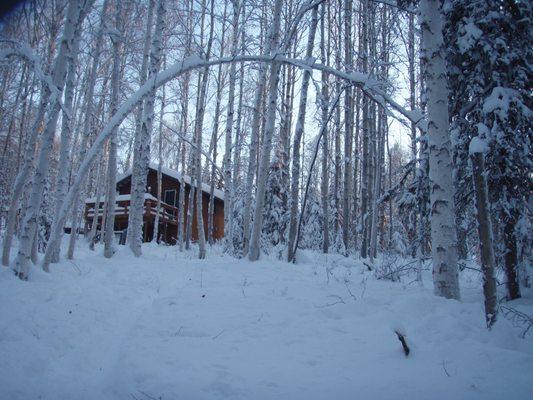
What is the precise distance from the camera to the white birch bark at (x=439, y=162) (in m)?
4.15

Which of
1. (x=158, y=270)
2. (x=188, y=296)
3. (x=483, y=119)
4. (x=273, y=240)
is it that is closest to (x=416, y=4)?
(x=483, y=119)

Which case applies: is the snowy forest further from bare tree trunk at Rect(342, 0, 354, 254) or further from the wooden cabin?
the wooden cabin

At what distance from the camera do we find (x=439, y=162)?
14.1ft

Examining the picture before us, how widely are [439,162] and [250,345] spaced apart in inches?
121

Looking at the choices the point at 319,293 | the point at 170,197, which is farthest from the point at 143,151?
the point at 170,197

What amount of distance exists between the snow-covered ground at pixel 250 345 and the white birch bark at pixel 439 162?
44cm

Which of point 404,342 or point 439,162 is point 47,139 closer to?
point 404,342

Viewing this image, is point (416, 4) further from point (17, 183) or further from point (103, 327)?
point (17, 183)

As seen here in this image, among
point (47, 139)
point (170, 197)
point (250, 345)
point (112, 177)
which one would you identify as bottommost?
point (250, 345)

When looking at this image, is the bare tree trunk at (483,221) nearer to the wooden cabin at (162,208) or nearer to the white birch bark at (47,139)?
the white birch bark at (47,139)

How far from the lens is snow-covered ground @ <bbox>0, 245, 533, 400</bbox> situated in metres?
2.59

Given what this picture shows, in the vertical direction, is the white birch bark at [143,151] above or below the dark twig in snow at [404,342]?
above

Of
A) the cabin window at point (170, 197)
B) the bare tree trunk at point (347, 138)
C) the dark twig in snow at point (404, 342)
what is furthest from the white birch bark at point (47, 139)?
the cabin window at point (170, 197)

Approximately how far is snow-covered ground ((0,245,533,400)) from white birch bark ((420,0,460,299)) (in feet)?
1.46
